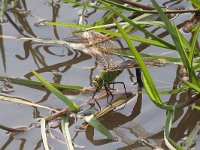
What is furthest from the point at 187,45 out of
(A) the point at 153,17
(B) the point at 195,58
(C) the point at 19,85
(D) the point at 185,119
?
(C) the point at 19,85

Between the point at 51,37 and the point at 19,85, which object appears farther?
Answer: the point at 51,37

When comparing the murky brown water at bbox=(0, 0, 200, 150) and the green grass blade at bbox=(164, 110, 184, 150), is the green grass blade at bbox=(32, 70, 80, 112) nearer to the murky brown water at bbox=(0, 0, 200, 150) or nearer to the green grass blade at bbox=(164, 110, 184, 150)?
the murky brown water at bbox=(0, 0, 200, 150)

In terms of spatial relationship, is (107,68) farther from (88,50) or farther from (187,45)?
(187,45)

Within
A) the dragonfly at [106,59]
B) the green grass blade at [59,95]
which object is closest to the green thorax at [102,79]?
the dragonfly at [106,59]

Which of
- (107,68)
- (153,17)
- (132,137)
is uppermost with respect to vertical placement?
(153,17)

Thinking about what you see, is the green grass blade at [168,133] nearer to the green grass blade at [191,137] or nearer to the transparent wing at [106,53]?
the green grass blade at [191,137]

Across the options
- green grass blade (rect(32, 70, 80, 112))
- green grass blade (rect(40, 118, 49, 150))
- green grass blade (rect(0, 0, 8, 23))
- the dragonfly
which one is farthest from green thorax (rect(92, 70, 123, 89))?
green grass blade (rect(0, 0, 8, 23))

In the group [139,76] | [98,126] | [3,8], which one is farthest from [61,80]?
[3,8]
